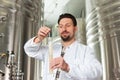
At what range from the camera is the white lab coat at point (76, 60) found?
95cm

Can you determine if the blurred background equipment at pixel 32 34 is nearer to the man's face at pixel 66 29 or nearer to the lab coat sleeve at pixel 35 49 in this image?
the lab coat sleeve at pixel 35 49

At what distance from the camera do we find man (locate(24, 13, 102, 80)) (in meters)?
0.94

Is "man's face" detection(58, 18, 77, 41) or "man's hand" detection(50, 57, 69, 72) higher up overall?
"man's face" detection(58, 18, 77, 41)

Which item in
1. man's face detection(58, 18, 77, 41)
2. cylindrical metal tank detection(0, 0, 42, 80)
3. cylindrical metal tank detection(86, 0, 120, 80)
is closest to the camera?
man's face detection(58, 18, 77, 41)

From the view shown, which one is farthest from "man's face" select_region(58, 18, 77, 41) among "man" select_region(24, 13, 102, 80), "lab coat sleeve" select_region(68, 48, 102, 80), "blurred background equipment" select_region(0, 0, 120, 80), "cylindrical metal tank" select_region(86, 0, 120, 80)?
"cylindrical metal tank" select_region(86, 0, 120, 80)

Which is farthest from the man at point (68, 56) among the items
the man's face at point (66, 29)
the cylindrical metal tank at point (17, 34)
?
the cylindrical metal tank at point (17, 34)

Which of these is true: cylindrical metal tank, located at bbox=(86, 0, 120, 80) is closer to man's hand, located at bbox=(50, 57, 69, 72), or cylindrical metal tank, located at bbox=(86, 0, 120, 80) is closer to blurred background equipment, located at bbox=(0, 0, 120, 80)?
blurred background equipment, located at bbox=(0, 0, 120, 80)

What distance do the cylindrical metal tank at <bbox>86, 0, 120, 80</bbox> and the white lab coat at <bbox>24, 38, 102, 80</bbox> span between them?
102 centimetres

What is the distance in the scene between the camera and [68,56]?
3.51ft

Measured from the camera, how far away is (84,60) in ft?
3.37

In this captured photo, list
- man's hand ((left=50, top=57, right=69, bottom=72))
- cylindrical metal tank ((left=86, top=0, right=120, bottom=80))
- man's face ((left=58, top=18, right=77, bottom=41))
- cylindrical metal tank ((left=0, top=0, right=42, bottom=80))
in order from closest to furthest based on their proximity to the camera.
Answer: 1. man's hand ((left=50, top=57, right=69, bottom=72))
2. man's face ((left=58, top=18, right=77, bottom=41))
3. cylindrical metal tank ((left=0, top=0, right=42, bottom=80))
4. cylindrical metal tank ((left=86, top=0, right=120, bottom=80))

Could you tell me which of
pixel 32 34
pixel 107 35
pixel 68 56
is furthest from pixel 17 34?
pixel 68 56

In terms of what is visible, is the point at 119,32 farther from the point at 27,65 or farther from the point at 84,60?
the point at 84,60

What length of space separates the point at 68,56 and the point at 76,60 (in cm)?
5
